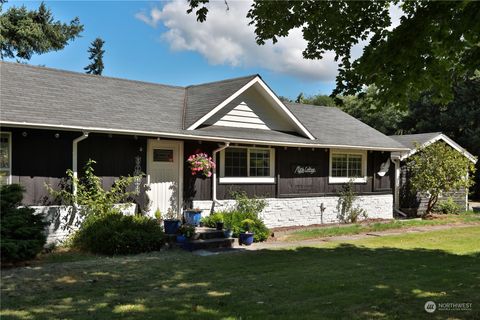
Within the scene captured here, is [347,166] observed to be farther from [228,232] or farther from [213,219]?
[228,232]

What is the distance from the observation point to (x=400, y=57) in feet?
19.1

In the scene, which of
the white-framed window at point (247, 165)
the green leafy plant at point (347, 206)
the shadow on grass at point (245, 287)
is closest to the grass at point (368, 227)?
the green leafy plant at point (347, 206)

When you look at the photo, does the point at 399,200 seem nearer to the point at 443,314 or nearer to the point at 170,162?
the point at 170,162

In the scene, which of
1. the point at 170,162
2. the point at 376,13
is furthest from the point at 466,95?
the point at 376,13

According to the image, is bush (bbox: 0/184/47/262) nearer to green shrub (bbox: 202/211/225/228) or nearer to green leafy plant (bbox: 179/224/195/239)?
green leafy plant (bbox: 179/224/195/239)

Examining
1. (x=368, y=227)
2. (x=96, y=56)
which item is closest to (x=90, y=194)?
Answer: (x=368, y=227)

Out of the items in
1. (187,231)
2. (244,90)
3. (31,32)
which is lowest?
(187,231)

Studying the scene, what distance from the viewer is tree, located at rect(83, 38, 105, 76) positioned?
48.7m

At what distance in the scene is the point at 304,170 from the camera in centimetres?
1622

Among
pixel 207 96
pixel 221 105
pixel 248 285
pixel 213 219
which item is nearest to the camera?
pixel 248 285

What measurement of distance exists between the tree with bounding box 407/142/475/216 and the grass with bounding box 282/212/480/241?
1303 mm

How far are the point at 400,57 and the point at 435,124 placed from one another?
30.4m

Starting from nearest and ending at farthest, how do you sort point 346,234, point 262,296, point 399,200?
point 262,296 < point 346,234 < point 399,200

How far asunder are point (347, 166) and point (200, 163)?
7028 millimetres
